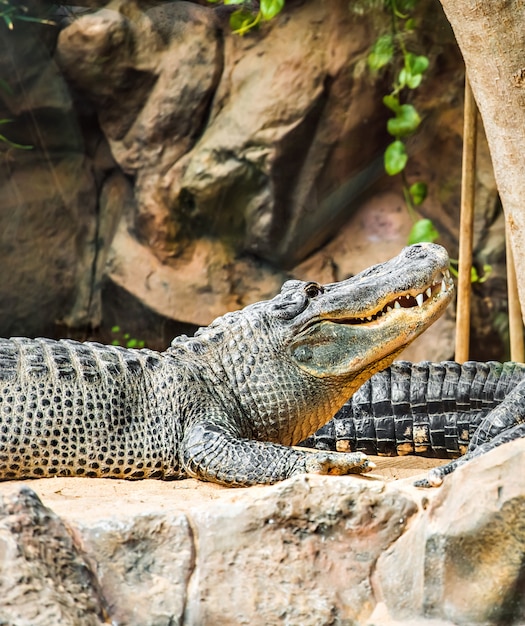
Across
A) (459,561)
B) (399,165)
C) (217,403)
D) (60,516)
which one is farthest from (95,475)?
(399,165)

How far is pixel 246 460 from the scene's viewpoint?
117 inches

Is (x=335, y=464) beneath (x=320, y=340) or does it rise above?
beneath

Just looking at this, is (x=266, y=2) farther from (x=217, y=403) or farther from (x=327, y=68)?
(x=217, y=403)

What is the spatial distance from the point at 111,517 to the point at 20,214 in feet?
13.9

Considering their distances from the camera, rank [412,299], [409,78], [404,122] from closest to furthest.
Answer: [412,299]
[409,78]
[404,122]

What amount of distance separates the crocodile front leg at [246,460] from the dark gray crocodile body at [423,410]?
0.89 metres

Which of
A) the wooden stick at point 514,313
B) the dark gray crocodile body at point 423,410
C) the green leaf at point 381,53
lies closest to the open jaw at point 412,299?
the dark gray crocodile body at point 423,410

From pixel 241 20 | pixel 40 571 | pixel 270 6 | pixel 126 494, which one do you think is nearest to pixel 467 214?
pixel 270 6

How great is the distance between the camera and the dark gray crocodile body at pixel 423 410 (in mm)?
3789

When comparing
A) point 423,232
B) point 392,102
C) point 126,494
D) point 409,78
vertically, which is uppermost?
point 409,78

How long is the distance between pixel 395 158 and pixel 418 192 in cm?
34

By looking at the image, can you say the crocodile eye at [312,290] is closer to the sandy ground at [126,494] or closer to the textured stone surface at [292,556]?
the sandy ground at [126,494]

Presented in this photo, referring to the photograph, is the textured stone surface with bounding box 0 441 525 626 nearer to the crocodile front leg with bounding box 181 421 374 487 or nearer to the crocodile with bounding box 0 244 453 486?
the crocodile front leg with bounding box 181 421 374 487

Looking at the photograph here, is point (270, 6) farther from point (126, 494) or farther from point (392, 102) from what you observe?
point (126, 494)
